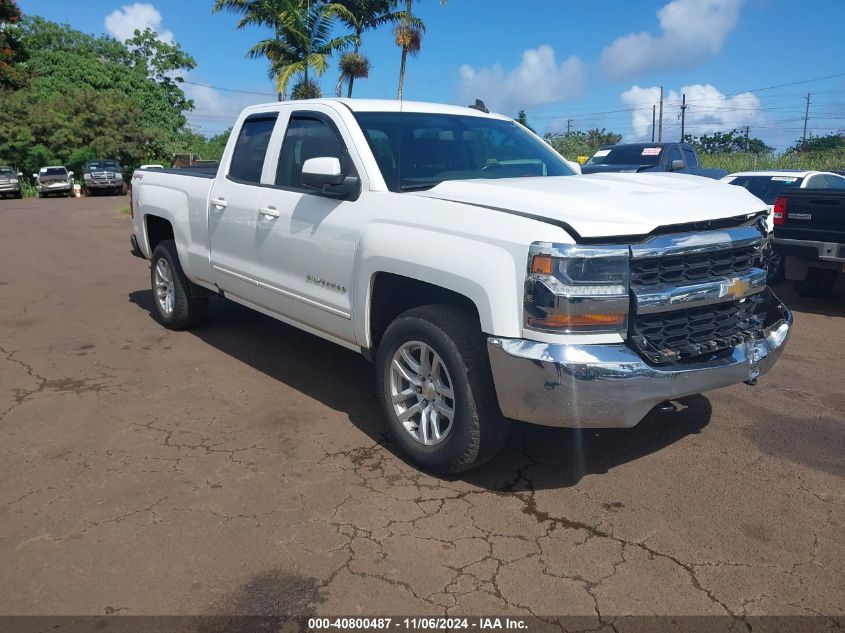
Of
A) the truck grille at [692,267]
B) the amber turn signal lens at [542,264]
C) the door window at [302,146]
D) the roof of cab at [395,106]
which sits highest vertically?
the roof of cab at [395,106]

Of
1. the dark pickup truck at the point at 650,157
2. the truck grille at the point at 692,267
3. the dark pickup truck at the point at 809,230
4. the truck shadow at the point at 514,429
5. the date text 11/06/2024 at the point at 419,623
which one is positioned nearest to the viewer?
the date text 11/06/2024 at the point at 419,623

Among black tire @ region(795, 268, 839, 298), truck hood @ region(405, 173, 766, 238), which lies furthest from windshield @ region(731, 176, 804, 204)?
truck hood @ region(405, 173, 766, 238)

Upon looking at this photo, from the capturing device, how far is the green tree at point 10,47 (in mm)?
45250

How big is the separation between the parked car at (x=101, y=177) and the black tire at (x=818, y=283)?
36.2 metres

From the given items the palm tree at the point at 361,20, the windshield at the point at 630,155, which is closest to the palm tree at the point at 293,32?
the palm tree at the point at 361,20

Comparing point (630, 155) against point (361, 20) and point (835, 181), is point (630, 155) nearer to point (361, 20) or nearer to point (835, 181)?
point (835, 181)

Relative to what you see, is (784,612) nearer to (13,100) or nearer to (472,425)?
(472,425)

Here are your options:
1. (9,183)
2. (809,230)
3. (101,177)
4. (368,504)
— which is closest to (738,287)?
(368,504)

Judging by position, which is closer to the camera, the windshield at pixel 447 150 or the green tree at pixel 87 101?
the windshield at pixel 447 150

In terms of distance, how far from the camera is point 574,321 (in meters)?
3.30

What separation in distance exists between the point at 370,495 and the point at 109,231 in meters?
15.6

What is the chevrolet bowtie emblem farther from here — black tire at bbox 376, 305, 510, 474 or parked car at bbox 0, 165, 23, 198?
parked car at bbox 0, 165, 23, 198

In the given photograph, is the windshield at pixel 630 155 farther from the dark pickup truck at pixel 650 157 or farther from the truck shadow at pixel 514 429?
the truck shadow at pixel 514 429

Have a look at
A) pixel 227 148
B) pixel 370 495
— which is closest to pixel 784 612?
pixel 370 495
